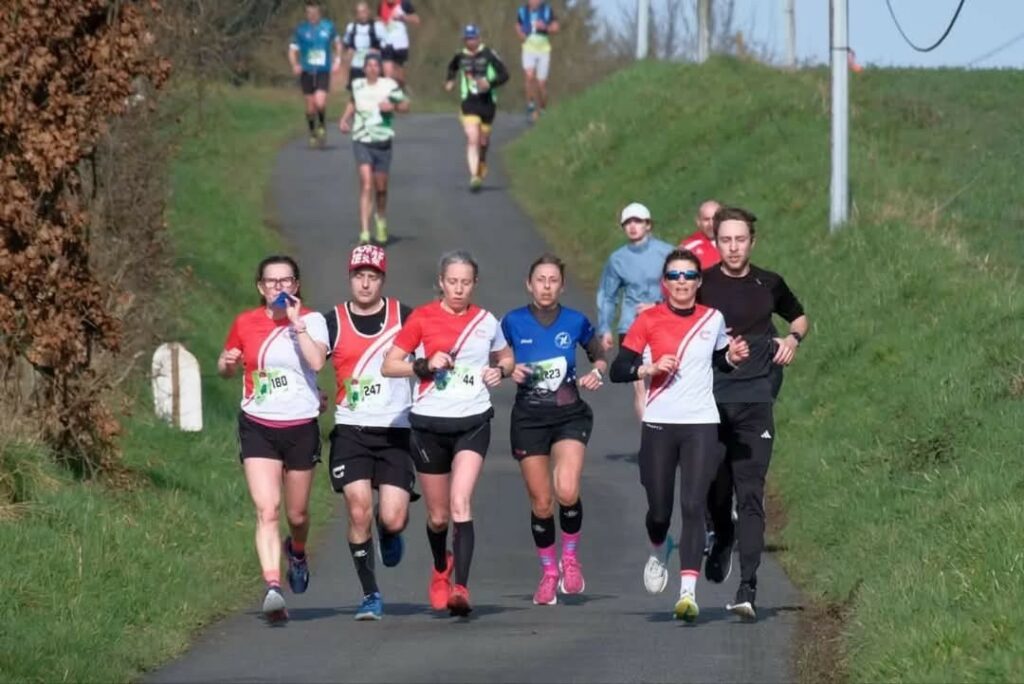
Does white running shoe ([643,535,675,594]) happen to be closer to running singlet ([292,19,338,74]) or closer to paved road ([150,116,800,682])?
paved road ([150,116,800,682])

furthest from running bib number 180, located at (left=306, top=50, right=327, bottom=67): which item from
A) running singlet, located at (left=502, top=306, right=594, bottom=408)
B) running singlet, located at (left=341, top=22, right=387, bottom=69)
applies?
running singlet, located at (left=502, top=306, right=594, bottom=408)

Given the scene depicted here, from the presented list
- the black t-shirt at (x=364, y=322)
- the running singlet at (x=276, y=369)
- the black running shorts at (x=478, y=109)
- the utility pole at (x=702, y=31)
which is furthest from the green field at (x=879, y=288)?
the running singlet at (x=276, y=369)

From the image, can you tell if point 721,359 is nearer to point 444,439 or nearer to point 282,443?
point 444,439

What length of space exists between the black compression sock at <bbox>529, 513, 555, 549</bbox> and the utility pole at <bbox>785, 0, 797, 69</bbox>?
893 inches

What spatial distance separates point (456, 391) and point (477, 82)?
17.8 m

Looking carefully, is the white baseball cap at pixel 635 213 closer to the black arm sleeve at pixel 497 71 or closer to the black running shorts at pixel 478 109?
the black arm sleeve at pixel 497 71

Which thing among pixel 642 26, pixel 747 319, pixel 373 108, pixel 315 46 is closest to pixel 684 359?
pixel 747 319

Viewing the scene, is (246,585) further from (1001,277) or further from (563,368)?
(1001,277)

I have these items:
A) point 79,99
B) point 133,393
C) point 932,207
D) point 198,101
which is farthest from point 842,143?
point 79,99

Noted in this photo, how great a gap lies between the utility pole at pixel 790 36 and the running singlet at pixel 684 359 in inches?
909

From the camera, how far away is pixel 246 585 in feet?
43.3

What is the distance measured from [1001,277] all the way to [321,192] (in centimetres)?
1464

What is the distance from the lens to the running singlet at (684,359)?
1150 cm

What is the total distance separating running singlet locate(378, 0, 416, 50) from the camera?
33.8 metres
